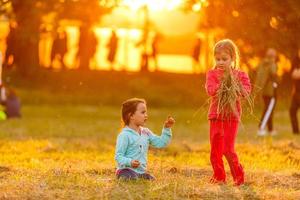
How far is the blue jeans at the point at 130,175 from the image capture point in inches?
389

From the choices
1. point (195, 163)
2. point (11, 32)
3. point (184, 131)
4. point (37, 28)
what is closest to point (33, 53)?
point (11, 32)

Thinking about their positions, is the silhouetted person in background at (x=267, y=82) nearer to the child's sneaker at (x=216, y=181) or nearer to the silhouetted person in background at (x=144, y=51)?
the child's sneaker at (x=216, y=181)

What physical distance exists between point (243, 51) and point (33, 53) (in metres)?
15.1

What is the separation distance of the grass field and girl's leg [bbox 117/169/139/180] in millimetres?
123

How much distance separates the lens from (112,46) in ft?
115

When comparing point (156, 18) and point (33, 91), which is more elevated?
point (156, 18)

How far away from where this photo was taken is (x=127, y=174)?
9922mm

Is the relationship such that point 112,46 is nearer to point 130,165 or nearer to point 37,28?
point 37,28

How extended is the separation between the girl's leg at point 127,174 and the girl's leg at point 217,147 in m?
0.94

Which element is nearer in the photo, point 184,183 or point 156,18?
point 184,183

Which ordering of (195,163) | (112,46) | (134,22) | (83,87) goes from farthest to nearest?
(134,22) → (112,46) → (83,87) → (195,163)

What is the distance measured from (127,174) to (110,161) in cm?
302

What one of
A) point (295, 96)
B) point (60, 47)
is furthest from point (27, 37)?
point (295, 96)

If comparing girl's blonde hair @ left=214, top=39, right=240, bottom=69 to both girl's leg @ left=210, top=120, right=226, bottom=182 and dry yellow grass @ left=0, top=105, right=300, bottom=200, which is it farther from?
dry yellow grass @ left=0, top=105, right=300, bottom=200
